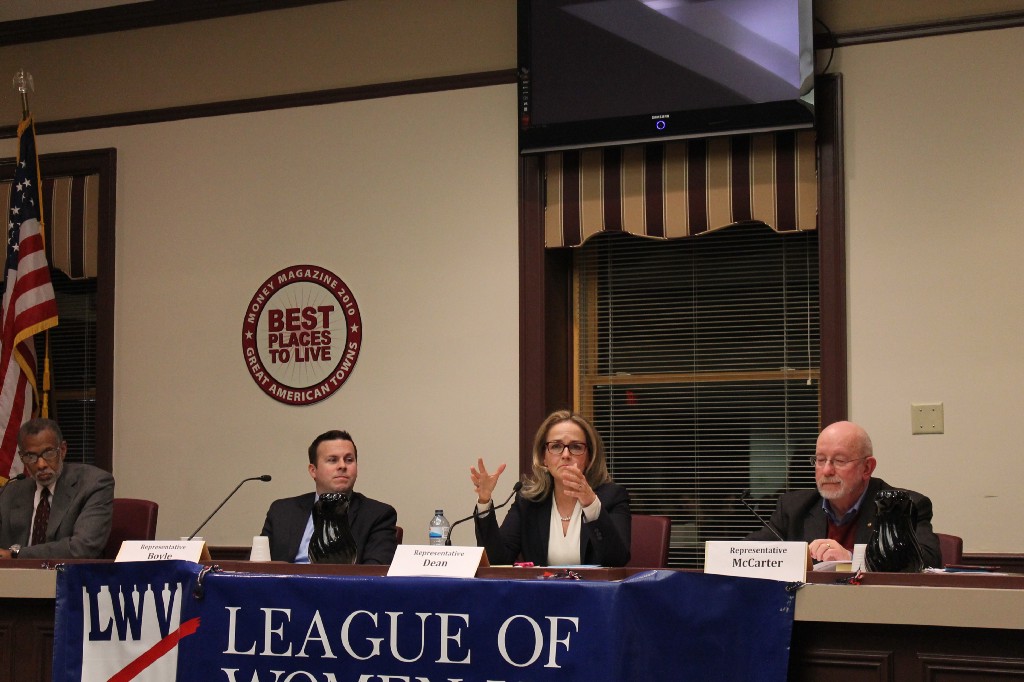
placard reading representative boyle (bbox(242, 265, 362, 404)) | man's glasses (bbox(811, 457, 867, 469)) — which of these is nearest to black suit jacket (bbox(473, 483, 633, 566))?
man's glasses (bbox(811, 457, 867, 469))

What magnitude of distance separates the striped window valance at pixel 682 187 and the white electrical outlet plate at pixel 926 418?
77 cm

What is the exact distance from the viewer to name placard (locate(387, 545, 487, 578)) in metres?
2.54

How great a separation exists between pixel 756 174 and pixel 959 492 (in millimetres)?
1372

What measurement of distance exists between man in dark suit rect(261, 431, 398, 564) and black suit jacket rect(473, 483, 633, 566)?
38 centimetres

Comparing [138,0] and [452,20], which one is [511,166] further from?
[138,0]

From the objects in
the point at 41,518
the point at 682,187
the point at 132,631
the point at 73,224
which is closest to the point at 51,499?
the point at 41,518

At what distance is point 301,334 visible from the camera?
523cm

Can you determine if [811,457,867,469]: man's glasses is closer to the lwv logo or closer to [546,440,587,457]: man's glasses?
[546,440,587,457]: man's glasses

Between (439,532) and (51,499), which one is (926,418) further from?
(51,499)

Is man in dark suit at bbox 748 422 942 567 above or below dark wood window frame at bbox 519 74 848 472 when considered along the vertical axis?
below

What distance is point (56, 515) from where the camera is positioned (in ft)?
14.3

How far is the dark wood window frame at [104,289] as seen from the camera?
5.47m

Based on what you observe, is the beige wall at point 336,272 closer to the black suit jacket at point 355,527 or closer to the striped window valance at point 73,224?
the striped window valance at point 73,224

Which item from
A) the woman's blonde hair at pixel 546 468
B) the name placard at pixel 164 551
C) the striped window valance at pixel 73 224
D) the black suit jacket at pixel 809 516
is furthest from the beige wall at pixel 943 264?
the striped window valance at pixel 73 224
